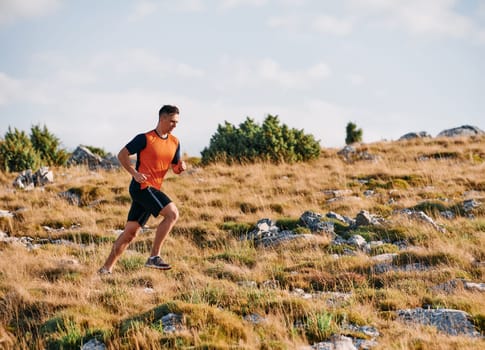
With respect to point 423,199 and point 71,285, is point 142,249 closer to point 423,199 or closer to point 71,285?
point 71,285

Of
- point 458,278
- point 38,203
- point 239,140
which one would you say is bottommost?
point 458,278

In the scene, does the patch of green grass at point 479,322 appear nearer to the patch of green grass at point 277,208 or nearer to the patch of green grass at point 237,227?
the patch of green grass at point 237,227

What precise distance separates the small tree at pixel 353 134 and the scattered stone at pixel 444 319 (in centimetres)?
2844

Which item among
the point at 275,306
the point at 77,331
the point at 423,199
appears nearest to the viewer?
the point at 77,331

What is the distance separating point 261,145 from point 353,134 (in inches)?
557

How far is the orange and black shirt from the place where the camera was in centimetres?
730

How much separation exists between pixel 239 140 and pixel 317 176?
5.05 meters

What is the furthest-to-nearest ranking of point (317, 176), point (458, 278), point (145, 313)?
point (317, 176) < point (458, 278) < point (145, 313)

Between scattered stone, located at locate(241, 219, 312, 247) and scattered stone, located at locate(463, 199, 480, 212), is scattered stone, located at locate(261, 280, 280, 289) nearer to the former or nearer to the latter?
scattered stone, located at locate(241, 219, 312, 247)

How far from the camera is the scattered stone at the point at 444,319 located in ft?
17.7

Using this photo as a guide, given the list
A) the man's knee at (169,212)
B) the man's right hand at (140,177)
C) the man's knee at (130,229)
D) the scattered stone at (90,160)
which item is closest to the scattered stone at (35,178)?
the scattered stone at (90,160)

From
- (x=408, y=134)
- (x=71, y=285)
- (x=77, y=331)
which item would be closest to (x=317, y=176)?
(x=71, y=285)

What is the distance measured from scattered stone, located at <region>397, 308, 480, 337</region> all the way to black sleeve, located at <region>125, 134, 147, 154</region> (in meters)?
3.94

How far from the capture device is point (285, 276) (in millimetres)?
7742
